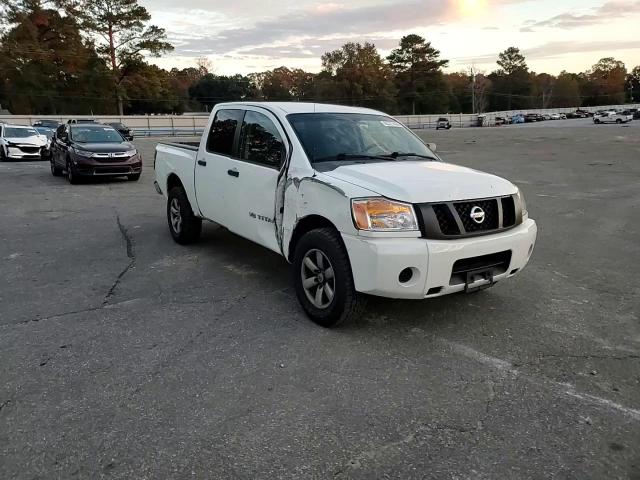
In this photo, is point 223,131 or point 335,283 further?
point 223,131

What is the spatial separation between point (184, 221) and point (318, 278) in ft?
10.2

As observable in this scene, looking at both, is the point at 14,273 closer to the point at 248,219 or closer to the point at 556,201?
the point at 248,219

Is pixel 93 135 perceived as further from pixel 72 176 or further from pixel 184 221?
pixel 184 221

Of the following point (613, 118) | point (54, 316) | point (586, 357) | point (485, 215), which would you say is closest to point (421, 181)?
point (485, 215)

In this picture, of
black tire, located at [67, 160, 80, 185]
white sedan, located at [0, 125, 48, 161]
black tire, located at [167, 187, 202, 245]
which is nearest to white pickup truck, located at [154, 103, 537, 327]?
black tire, located at [167, 187, 202, 245]

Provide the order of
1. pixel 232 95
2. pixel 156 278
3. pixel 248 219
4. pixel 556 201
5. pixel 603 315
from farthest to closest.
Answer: pixel 232 95
pixel 556 201
pixel 156 278
pixel 248 219
pixel 603 315

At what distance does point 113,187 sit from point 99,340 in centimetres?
1037

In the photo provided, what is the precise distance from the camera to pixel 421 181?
4.13 m

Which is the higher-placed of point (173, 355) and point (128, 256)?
point (128, 256)

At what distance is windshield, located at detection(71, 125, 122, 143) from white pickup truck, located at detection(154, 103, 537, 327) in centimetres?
1029

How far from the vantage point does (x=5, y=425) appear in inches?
118

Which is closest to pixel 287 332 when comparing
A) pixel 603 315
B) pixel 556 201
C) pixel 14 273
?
pixel 603 315

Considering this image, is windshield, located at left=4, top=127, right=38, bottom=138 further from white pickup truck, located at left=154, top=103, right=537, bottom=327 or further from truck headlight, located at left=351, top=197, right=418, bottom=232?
truck headlight, located at left=351, top=197, right=418, bottom=232

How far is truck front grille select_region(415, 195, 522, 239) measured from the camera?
→ 3.86 m
